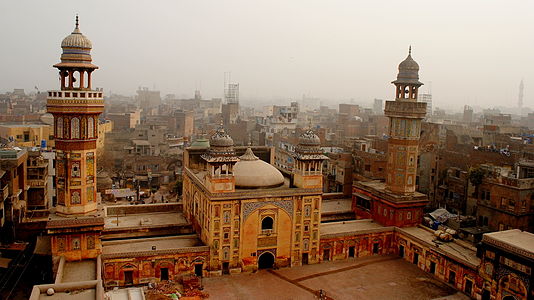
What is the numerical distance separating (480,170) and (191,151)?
886 inches

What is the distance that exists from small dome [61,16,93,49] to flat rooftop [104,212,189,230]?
413 inches

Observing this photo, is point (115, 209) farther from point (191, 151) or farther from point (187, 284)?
point (187, 284)

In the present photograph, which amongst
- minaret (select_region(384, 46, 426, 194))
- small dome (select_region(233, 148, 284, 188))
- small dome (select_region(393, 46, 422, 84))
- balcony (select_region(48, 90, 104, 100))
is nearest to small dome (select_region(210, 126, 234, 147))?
small dome (select_region(233, 148, 284, 188))

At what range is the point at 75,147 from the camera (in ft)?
77.7

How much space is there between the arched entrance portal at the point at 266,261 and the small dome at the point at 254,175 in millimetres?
4101

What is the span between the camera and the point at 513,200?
→ 1216 inches

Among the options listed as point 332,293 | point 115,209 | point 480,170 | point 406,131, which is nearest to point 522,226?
point 480,170

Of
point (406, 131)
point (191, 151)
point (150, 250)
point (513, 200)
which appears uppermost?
point (406, 131)

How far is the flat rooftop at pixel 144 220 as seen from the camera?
93.1ft

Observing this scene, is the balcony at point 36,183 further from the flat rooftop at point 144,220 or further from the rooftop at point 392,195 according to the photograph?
the rooftop at point 392,195

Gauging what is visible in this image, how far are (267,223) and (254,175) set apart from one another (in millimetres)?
2896

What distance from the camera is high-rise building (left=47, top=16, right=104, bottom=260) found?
76.4 feet

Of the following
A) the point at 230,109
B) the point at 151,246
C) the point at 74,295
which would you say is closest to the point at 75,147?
the point at 151,246

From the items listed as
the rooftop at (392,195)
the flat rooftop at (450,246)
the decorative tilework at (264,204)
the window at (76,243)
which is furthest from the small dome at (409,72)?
the window at (76,243)
